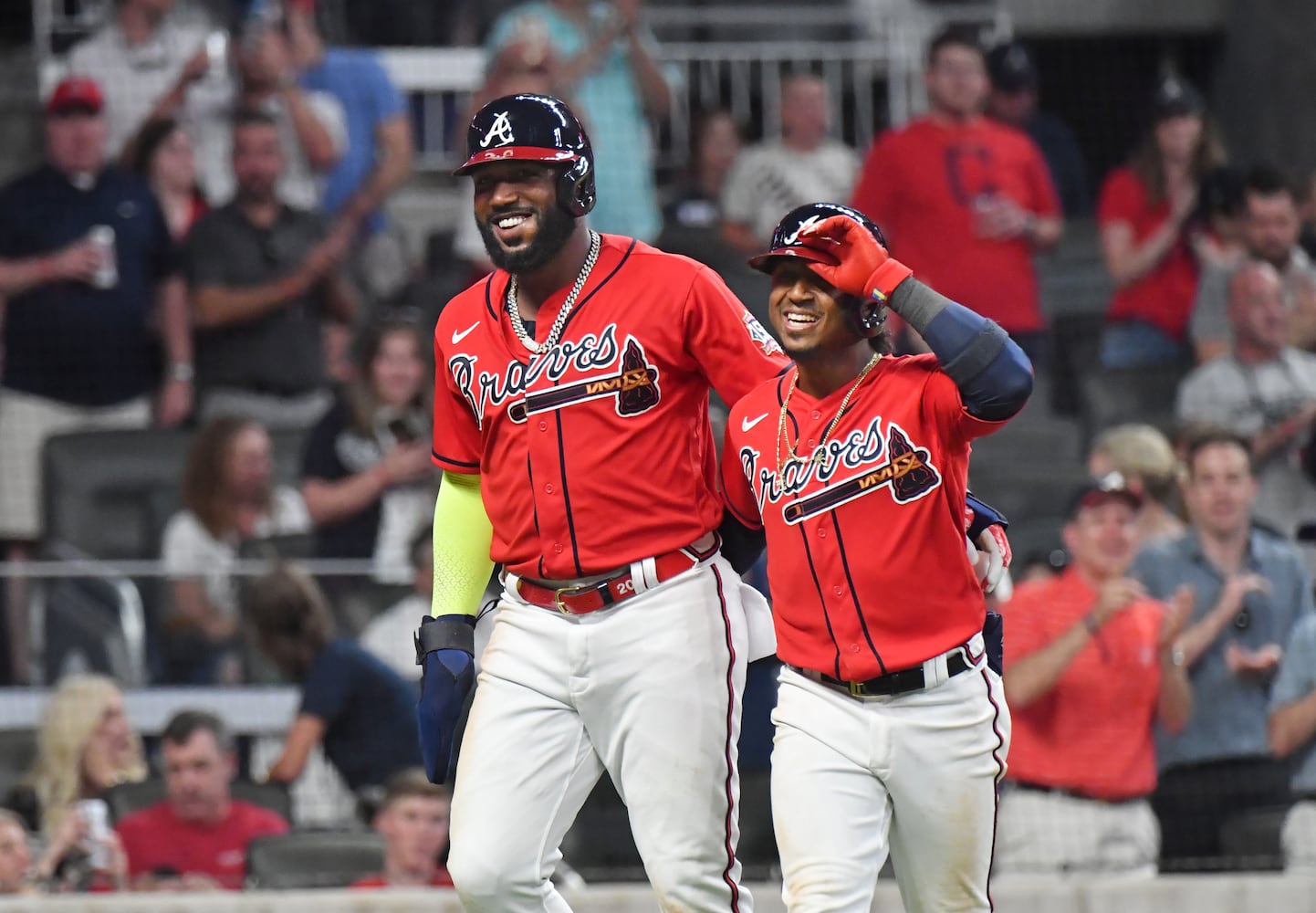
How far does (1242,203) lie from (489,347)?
16.6 feet

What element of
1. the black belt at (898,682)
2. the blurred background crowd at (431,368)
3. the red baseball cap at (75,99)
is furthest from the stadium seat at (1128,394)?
the black belt at (898,682)

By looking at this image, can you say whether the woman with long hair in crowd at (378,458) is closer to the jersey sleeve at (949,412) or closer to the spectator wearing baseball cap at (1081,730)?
the spectator wearing baseball cap at (1081,730)

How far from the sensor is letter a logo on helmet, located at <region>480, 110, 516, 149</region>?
13.1 ft

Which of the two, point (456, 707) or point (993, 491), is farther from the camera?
point (993, 491)

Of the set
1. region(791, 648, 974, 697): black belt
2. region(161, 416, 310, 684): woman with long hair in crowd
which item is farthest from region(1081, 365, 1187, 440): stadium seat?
region(791, 648, 974, 697): black belt

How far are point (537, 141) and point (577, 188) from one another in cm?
13

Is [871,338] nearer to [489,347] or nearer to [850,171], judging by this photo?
[489,347]

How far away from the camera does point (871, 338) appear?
4168 millimetres

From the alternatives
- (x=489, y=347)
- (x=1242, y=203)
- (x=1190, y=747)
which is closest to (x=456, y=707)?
(x=489, y=347)

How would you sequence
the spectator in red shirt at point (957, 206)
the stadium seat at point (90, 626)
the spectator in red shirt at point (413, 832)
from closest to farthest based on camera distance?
the spectator in red shirt at point (413, 832), the stadium seat at point (90, 626), the spectator in red shirt at point (957, 206)

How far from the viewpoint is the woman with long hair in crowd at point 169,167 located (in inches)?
337

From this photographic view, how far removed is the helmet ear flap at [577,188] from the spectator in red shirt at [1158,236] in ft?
16.1

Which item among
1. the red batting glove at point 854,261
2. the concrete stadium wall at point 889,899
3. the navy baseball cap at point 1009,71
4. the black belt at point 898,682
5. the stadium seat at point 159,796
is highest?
the navy baseball cap at point 1009,71

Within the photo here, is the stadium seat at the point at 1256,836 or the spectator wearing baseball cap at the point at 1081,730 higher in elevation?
the spectator wearing baseball cap at the point at 1081,730
